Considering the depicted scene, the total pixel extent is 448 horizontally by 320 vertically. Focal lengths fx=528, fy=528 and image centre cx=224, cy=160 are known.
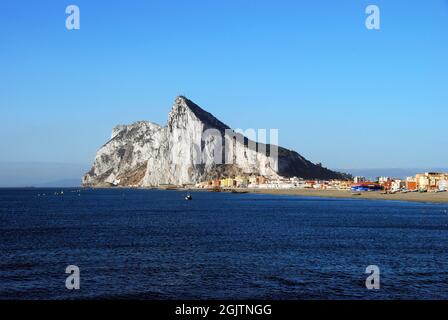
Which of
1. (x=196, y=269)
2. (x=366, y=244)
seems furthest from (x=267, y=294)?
(x=366, y=244)

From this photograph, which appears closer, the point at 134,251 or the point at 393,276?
the point at 393,276
